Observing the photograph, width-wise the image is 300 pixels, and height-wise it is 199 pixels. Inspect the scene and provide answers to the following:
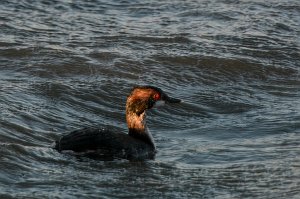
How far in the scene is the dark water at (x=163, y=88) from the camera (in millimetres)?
9805

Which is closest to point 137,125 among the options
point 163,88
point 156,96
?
point 156,96

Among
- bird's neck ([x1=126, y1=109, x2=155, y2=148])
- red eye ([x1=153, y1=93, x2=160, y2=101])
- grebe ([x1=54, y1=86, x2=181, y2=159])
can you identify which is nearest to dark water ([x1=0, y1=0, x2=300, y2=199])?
grebe ([x1=54, y1=86, x2=181, y2=159])

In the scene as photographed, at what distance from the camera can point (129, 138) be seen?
37.2ft

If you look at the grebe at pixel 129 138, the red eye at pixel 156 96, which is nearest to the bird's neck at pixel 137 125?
the grebe at pixel 129 138

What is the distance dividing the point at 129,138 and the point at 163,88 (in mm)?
3559

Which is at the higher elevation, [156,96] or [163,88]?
[156,96]

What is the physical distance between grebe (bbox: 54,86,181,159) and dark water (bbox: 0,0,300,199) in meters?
0.19


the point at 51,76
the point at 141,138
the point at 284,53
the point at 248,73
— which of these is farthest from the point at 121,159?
the point at 284,53

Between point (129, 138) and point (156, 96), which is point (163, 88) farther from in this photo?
point (129, 138)

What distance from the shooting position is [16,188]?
A: 9211 mm

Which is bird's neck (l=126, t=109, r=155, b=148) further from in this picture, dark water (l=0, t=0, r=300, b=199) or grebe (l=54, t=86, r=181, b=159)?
dark water (l=0, t=0, r=300, b=199)

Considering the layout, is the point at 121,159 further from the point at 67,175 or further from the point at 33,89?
the point at 33,89

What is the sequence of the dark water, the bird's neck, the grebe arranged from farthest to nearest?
the bird's neck < the grebe < the dark water

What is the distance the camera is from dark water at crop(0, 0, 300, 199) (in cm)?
980
